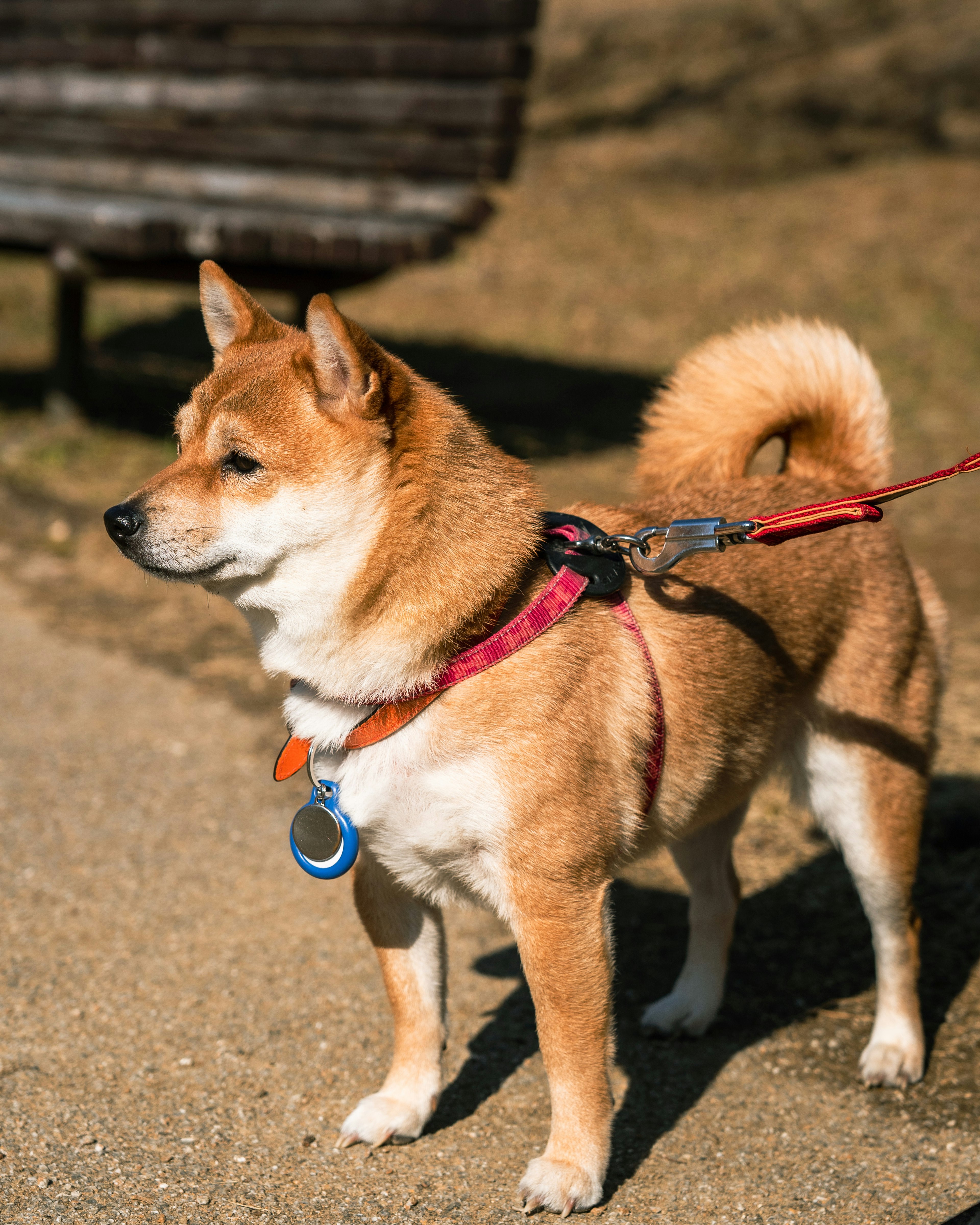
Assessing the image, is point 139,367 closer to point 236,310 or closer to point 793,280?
point 793,280

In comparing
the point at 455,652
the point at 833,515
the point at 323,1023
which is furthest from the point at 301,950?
the point at 833,515

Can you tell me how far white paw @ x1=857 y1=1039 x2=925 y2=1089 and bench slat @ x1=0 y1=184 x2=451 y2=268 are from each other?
468 cm

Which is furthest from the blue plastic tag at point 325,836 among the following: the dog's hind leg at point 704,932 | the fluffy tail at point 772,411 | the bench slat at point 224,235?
the bench slat at point 224,235

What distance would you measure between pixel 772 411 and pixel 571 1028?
1588 millimetres

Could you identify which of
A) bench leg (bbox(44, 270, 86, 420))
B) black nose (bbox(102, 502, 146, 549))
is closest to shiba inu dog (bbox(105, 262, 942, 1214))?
black nose (bbox(102, 502, 146, 549))

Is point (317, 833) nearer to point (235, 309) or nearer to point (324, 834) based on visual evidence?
point (324, 834)

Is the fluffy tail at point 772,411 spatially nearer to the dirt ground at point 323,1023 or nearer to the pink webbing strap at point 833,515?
the pink webbing strap at point 833,515

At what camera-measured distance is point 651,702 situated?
240 centimetres

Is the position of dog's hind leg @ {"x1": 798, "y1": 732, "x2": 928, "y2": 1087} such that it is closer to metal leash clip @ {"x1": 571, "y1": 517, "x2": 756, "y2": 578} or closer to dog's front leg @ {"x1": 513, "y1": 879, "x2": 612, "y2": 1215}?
metal leash clip @ {"x1": 571, "y1": 517, "x2": 756, "y2": 578}

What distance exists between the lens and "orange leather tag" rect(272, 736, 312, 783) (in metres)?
2.44

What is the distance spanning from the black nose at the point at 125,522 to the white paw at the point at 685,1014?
1.78 meters

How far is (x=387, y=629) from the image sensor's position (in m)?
2.21

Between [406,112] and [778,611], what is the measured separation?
218 inches

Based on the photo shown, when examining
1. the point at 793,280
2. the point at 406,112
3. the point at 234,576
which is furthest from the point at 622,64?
the point at 234,576
